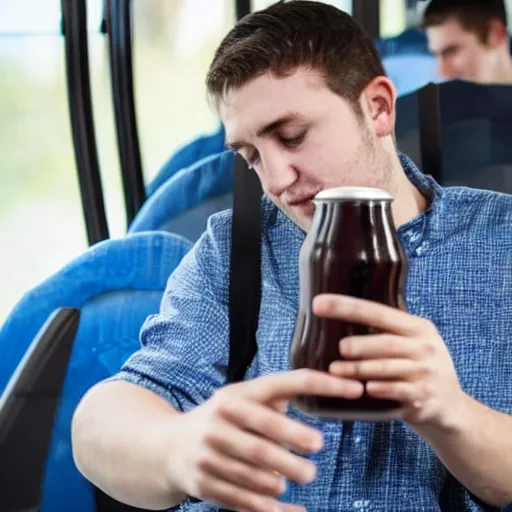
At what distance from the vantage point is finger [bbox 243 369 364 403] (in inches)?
18.7

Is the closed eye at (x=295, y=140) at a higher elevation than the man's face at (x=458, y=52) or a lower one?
lower

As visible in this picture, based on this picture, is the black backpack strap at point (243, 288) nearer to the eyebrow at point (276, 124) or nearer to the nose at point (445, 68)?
the eyebrow at point (276, 124)

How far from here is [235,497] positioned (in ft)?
1.63

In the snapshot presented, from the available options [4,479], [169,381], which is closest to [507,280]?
[169,381]

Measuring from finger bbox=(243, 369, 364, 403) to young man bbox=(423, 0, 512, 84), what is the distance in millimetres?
698

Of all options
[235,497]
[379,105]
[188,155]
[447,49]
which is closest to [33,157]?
[188,155]

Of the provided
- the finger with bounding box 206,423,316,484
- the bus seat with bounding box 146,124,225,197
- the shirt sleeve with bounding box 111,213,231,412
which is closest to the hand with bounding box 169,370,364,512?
the finger with bounding box 206,423,316,484

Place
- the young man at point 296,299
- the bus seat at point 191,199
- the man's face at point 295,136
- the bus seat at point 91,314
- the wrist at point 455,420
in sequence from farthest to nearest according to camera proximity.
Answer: the bus seat at point 191,199
the bus seat at point 91,314
the man's face at point 295,136
the young man at point 296,299
the wrist at point 455,420

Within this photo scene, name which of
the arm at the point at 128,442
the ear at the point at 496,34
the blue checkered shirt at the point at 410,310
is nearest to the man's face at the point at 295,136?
the blue checkered shirt at the point at 410,310

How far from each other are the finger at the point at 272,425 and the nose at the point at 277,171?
31cm

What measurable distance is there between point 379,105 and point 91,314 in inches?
17.6

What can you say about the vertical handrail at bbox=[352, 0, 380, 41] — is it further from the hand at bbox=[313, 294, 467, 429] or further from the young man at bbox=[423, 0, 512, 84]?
the hand at bbox=[313, 294, 467, 429]

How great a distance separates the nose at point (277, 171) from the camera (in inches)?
30.0

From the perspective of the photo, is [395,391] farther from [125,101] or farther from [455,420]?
[125,101]
